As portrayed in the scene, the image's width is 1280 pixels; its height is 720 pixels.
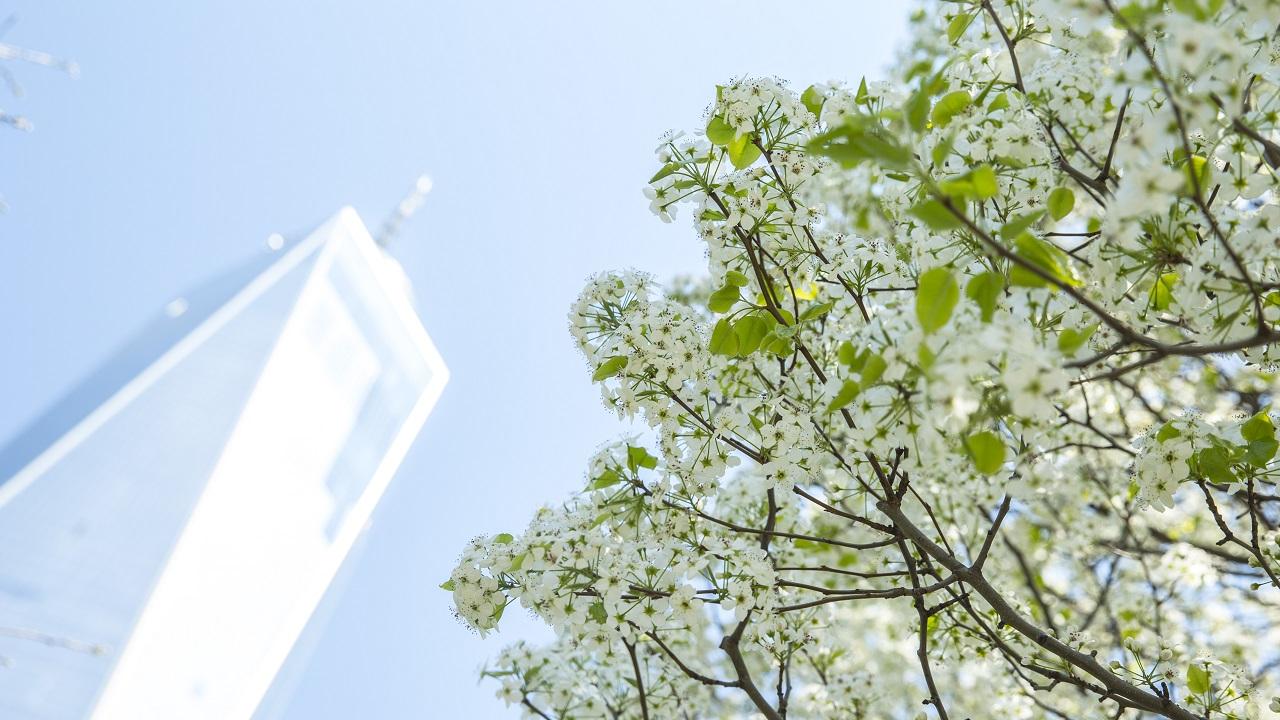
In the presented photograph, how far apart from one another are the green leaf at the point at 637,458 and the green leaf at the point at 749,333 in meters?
0.40

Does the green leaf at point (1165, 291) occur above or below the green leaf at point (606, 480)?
above

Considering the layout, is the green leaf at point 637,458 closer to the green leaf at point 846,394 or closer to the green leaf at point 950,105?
the green leaf at point 846,394

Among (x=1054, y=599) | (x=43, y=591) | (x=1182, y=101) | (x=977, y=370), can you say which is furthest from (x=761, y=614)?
(x=43, y=591)

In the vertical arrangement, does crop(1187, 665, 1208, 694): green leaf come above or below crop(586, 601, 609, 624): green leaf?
above

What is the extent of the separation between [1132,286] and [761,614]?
1.19 m

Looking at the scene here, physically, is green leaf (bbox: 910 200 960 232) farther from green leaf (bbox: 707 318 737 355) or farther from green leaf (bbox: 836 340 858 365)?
green leaf (bbox: 707 318 737 355)

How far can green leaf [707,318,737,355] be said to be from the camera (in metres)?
2.13

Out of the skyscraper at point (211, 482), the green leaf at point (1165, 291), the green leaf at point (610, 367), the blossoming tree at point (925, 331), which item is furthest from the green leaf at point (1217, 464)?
the skyscraper at point (211, 482)

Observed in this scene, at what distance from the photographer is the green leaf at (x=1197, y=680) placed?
2.34m

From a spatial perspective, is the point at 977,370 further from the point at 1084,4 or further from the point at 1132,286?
the point at 1132,286

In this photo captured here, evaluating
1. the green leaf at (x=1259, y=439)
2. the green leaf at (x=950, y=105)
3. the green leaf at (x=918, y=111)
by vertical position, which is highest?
the green leaf at (x=950, y=105)

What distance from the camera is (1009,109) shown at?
2.08 meters

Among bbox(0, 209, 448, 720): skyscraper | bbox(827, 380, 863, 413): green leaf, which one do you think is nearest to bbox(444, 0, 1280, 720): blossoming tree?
bbox(827, 380, 863, 413): green leaf

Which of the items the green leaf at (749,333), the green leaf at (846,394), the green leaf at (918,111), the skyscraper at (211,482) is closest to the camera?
the green leaf at (918,111)
